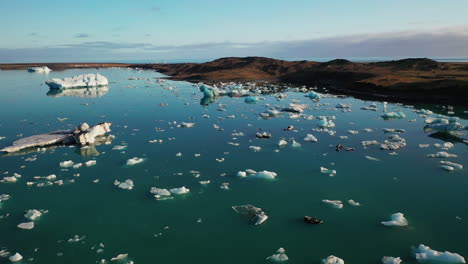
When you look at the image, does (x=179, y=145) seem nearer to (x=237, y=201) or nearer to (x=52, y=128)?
(x=237, y=201)

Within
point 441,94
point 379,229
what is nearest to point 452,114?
point 441,94

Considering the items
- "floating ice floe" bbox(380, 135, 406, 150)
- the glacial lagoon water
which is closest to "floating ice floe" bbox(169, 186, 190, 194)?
the glacial lagoon water

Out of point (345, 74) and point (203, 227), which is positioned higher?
point (345, 74)

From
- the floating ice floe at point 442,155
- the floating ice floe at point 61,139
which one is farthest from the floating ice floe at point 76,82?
the floating ice floe at point 442,155

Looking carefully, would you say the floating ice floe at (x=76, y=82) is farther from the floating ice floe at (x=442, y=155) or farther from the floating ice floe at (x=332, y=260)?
the floating ice floe at (x=332, y=260)

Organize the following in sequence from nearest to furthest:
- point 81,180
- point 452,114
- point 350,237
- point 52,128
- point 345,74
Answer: point 350,237 < point 81,180 < point 52,128 < point 452,114 < point 345,74

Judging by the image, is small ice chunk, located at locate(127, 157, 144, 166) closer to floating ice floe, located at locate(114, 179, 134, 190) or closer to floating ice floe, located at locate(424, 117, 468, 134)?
floating ice floe, located at locate(114, 179, 134, 190)

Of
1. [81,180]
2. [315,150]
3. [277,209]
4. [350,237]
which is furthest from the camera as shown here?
[315,150]

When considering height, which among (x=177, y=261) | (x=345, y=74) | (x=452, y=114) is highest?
(x=345, y=74)
